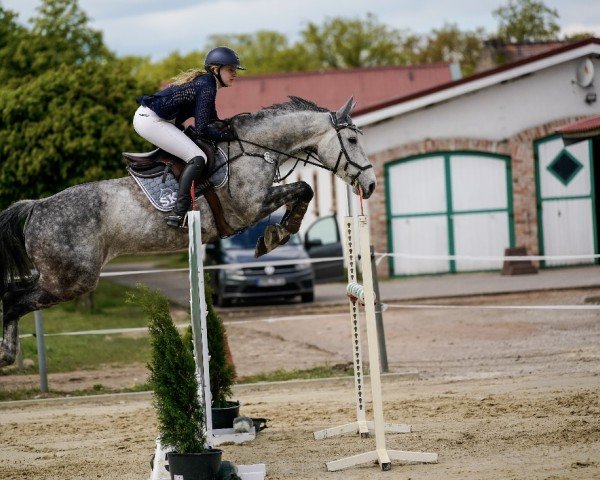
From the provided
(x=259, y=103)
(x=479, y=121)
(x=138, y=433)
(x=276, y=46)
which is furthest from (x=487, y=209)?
(x=276, y=46)

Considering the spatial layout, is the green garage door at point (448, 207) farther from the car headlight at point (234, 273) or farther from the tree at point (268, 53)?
the tree at point (268, 53)

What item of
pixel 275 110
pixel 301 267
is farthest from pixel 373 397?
pixel 301 267

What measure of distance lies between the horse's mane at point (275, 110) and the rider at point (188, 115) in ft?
0.72

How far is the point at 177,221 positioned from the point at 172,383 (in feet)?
3.93

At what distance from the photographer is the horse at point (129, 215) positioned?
759 centimetres

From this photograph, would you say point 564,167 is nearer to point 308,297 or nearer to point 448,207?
point 448,207

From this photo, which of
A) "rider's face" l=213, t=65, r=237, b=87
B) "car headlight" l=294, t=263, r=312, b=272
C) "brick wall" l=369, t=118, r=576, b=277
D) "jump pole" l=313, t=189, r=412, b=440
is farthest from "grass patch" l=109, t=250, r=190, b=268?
"rider's face" l=213, t=65, r=237, b=87

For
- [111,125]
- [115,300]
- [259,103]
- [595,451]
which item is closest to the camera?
[595,451]

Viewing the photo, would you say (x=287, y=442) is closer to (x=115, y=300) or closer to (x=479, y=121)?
(x=115, y=300)

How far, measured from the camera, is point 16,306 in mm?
7746

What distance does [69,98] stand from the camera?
1845 cm

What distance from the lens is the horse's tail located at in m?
7.82

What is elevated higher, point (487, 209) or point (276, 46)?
point (276, 46)

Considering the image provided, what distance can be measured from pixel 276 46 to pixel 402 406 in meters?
62.4
